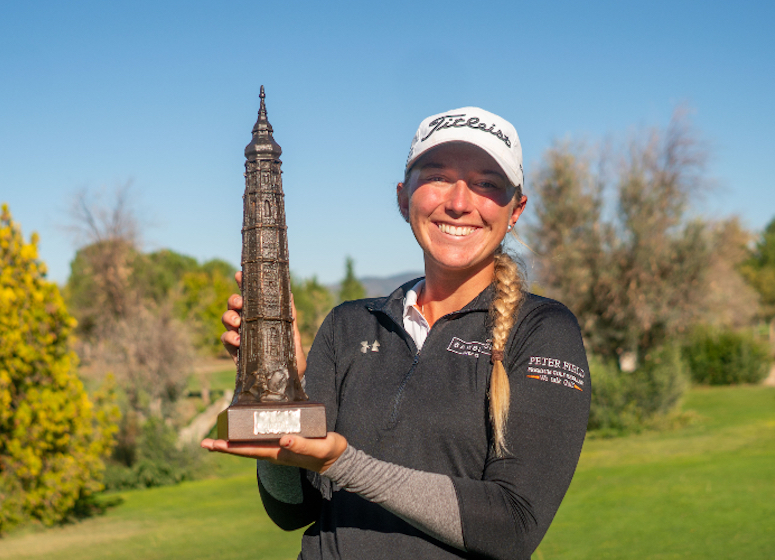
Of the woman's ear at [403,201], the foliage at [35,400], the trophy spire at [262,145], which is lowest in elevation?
the foliage at [35,400]

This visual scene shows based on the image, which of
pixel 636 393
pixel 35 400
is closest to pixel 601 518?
pixel 35 400

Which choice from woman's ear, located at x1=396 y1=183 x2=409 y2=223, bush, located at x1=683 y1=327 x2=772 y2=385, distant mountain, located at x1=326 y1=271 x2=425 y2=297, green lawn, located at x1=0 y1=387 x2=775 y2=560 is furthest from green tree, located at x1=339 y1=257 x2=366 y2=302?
woman's ear, located at x1=396 y1=183 x2=409 y2=223

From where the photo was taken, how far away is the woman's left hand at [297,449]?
179 cm

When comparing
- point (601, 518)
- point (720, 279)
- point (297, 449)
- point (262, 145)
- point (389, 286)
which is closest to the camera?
point (297, 449)

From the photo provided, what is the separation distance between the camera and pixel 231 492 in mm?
13391

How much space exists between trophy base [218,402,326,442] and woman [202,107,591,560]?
A: 1.6 inches

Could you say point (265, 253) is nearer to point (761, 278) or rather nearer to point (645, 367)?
point (645, 367)

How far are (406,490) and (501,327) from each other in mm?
616

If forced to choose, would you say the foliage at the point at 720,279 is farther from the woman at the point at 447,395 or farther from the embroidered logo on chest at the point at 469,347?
the embroidered logo on chest at the point at 469,347

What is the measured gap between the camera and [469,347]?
2.31 metres

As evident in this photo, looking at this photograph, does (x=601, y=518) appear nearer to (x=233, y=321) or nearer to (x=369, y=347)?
(x=369, y=347)

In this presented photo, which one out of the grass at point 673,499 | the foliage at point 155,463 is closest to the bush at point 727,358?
the grass at point 673,499

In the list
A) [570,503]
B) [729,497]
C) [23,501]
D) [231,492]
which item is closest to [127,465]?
[231,492]

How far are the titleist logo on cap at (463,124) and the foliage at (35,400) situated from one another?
8436 millimetres
